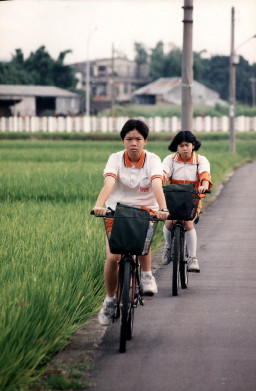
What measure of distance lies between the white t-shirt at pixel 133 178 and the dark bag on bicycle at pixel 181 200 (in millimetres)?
1581

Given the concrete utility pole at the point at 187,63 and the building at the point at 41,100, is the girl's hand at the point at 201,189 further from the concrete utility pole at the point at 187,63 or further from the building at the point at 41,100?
the building at the point at 41,100

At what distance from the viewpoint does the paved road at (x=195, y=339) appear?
5.23m

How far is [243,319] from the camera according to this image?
6.97 m

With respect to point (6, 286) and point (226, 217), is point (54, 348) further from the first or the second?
point (226, 217)

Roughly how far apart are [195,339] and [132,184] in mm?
1270

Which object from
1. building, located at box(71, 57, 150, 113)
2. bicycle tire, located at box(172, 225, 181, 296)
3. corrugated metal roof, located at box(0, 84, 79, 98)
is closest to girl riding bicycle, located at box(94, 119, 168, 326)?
bicycle tire, located at box(172, 225, 181, 296)

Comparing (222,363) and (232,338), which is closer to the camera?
(222,363)

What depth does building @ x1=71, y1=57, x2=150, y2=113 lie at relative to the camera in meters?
104

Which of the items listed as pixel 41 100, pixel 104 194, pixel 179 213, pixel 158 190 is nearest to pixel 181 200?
pixel 179 213

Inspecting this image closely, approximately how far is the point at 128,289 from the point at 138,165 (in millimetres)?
1075

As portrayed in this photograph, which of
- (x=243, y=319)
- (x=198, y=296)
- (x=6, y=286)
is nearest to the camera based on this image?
(x=6, y=286)

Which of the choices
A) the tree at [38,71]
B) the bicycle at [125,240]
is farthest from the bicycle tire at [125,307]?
the tree at [38,71]

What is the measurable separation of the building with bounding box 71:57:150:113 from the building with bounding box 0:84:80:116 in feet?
38.5

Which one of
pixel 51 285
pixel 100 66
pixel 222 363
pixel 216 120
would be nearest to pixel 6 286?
pixel 51 285
